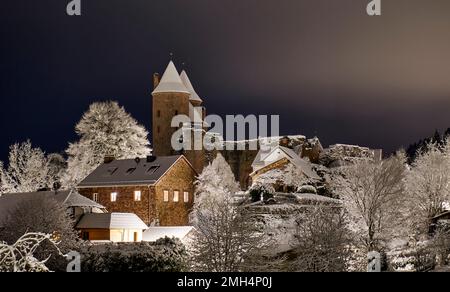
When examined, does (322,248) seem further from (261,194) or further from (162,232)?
(162,232)

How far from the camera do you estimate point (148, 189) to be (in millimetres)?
56000

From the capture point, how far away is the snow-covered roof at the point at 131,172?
186ft

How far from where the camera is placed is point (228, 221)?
113 feet

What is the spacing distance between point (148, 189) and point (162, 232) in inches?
236

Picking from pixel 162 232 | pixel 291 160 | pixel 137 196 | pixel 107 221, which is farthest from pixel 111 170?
pixel 291 160

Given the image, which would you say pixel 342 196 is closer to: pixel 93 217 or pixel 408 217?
pixel 408 217

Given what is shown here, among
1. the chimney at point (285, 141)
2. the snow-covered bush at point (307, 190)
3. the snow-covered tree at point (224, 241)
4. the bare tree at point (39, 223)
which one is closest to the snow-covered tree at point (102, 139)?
the chimney at point (285, 141)

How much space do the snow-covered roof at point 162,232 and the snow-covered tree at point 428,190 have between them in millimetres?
16861

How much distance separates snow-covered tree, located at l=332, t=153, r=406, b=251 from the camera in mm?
43781

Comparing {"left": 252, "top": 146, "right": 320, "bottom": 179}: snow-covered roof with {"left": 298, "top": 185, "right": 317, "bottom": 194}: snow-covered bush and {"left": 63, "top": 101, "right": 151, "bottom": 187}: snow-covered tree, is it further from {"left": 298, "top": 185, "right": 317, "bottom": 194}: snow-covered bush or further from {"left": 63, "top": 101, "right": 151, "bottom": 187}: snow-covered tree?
{"left": 63, "top": 101, "right": 151, "bottom": 187}: snow-covered tree

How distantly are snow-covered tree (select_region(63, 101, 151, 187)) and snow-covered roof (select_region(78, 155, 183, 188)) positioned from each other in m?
8.90

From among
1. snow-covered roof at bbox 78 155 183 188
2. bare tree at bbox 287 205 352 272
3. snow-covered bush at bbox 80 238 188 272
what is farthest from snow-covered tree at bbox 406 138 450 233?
snow-covered roof at bbox 78 155 183 188

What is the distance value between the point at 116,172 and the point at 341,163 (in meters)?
25.9
